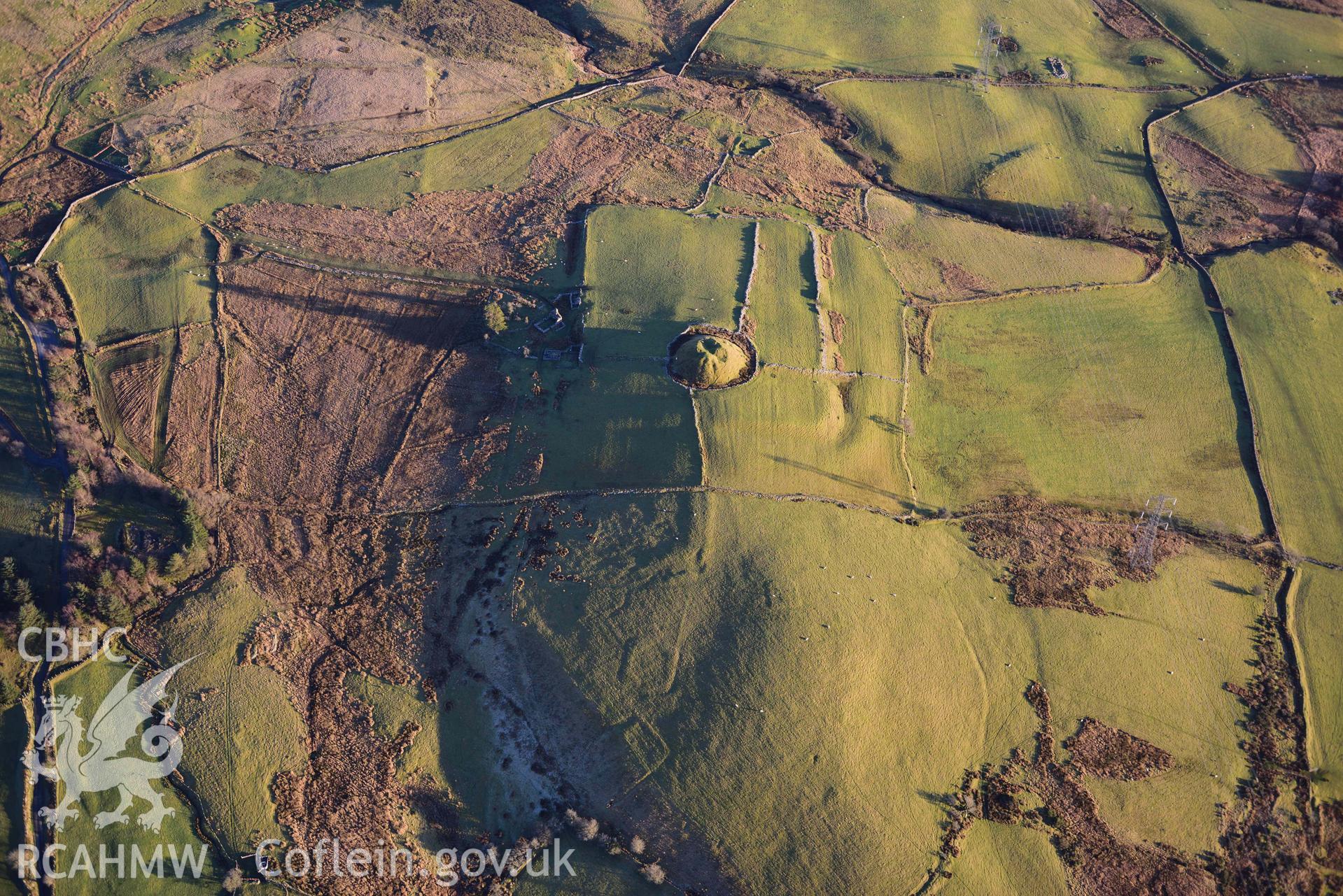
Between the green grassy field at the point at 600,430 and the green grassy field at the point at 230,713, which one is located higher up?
the green grassy field at the point at 600,430

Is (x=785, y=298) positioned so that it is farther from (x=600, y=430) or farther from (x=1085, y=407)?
(x=1085, y=407)

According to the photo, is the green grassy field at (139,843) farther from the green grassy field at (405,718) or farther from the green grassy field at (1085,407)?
the green grassy field at (1085,407)

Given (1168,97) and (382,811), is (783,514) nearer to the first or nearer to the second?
(382,811)

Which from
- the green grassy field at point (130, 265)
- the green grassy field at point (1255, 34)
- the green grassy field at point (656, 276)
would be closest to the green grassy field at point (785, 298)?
the green grassy field at point (656, 276)

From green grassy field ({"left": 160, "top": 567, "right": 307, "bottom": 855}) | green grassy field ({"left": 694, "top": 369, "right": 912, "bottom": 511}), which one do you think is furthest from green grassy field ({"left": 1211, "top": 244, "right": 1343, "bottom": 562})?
green grassy field ({"left": 160, "top": 567, "right": 307, "bottom": 855})

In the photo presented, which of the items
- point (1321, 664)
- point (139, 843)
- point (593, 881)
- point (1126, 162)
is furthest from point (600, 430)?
point (1126, 162)

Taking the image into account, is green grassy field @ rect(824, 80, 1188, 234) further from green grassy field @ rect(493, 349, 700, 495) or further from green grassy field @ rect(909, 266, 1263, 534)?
green grassy field @ rect(493, 349, 700, 495)
